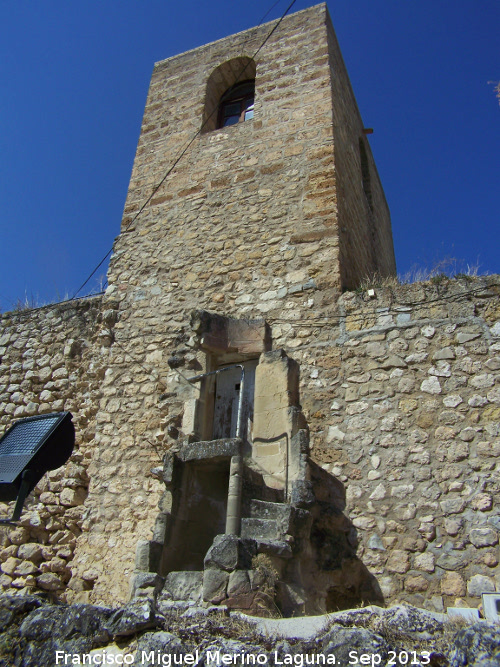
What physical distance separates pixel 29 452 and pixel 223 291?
329 centimetres

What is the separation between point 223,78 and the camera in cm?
856

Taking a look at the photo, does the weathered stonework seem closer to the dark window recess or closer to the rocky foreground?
the dark window recess

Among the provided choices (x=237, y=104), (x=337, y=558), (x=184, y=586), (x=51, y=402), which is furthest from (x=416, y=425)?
(x=237, y=104)

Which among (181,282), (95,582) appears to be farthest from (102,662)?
(181,282)

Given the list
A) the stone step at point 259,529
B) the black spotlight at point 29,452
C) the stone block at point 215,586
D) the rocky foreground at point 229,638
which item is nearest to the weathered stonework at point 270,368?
the stone block at point 215,586

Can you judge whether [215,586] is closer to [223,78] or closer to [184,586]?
[184,586]

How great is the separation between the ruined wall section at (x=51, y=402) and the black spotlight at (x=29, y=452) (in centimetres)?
245

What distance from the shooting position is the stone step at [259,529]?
164 inches

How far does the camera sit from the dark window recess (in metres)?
8.30

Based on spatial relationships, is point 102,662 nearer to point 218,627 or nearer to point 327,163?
point 218,627

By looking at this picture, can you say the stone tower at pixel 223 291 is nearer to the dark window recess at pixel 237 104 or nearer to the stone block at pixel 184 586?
the dark window recess at pixel 237 104

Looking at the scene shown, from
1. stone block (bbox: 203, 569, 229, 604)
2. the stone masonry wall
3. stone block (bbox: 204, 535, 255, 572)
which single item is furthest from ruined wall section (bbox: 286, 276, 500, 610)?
stone block (bbox: 203, 569, 229, 604)

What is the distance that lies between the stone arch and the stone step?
603cm

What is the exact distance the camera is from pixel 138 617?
301 cm
